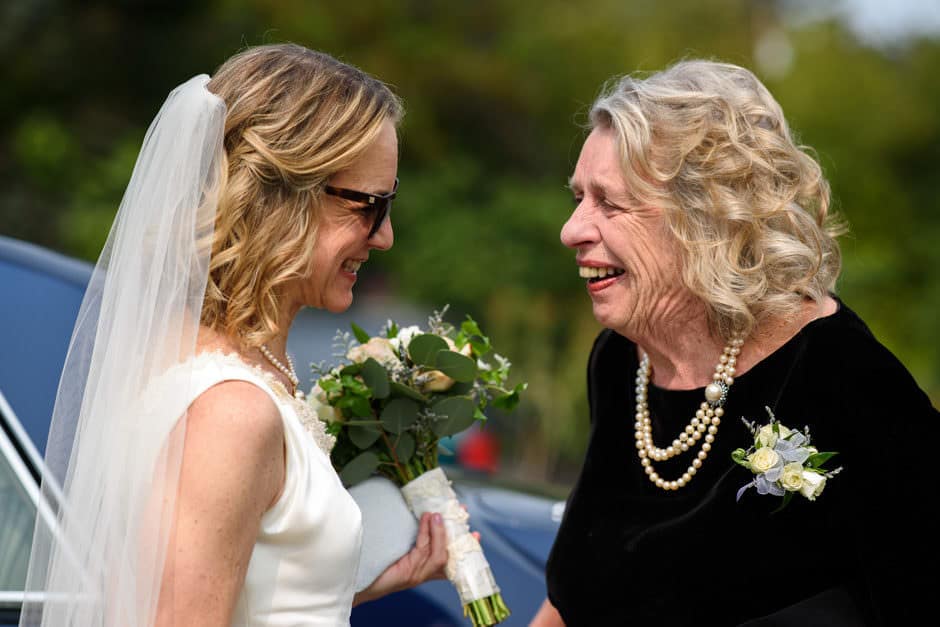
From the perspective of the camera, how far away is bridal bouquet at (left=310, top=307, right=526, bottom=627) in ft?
8.90

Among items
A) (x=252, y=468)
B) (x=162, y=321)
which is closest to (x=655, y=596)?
(x=252, y=468)

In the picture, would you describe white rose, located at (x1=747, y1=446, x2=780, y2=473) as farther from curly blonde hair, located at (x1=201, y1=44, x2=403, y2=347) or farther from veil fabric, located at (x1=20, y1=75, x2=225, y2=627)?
veil fabric, located at (x1=20, y1=75, x2=225, y2=627)

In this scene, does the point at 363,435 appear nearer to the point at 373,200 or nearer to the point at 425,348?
the point at 425,348

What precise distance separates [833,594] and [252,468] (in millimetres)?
1246

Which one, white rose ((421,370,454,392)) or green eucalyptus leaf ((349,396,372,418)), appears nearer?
green eucalyptus leaf ((349,396,372,418))

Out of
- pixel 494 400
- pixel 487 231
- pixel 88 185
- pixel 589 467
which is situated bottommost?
pixel 589 467

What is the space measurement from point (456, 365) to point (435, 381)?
9cm

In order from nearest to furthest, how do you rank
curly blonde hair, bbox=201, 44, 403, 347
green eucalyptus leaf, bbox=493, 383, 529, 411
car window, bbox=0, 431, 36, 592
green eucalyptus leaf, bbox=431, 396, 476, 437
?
curly blonde hair, bbox=201, 44, 403, 347, car window, bbox=0, 431, 36, 592, green eucalyptus leaf, bbox=431, 396, 476, 437, green eucalyptus leaf, bbox=493, 383, 529, 411

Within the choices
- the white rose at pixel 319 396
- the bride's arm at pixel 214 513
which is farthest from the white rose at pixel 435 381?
the bride's arm at pixel 214 513

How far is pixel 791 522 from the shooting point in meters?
2.40

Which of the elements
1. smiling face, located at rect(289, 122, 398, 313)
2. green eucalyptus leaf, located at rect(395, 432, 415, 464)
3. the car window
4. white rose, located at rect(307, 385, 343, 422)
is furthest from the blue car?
smiling face, located at rect(289, 122, 398, 313)

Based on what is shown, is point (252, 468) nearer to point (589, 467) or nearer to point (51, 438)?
point (51, 438)

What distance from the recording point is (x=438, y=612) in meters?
2.81

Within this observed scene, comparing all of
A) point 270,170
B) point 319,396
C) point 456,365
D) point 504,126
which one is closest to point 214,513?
point 270,170
